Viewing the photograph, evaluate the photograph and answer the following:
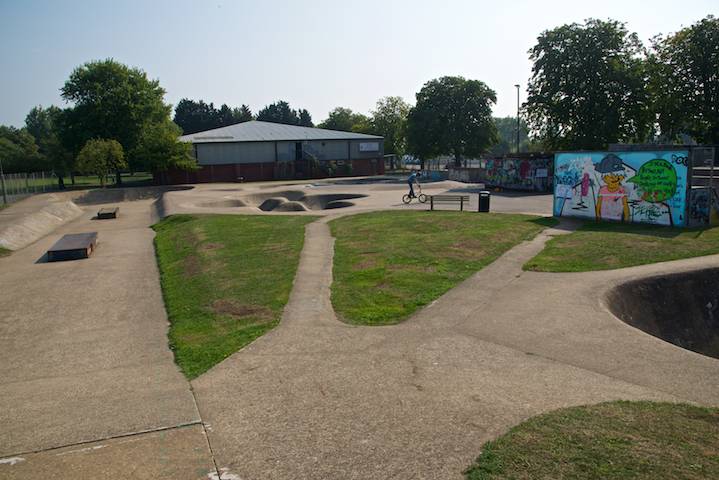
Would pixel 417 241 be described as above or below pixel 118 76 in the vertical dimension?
below

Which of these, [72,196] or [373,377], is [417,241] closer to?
[373,377]

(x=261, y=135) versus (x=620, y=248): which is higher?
(x=261, y=135)

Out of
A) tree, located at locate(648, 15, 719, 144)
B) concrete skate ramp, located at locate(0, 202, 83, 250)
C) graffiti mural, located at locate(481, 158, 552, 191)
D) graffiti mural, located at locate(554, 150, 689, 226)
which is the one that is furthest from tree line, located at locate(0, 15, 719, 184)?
graffiti mural, located at locate(554, 150, 689, 226)

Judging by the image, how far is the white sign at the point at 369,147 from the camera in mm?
67250

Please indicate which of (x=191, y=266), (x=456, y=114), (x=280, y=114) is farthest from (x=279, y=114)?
(x=191, y=266)

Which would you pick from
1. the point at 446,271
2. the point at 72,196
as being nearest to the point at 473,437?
the point at 446,271

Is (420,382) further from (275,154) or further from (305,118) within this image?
(305,118)

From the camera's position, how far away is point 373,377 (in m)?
8.13

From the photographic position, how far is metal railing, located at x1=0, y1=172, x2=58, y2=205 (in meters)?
43.6

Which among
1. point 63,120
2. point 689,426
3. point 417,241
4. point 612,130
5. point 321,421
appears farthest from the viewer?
point 63,120

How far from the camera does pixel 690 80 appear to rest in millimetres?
36688

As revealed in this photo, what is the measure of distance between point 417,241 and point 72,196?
125 feet

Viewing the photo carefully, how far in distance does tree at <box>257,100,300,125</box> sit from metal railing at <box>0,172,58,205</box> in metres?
66.3

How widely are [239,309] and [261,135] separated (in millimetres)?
53761
